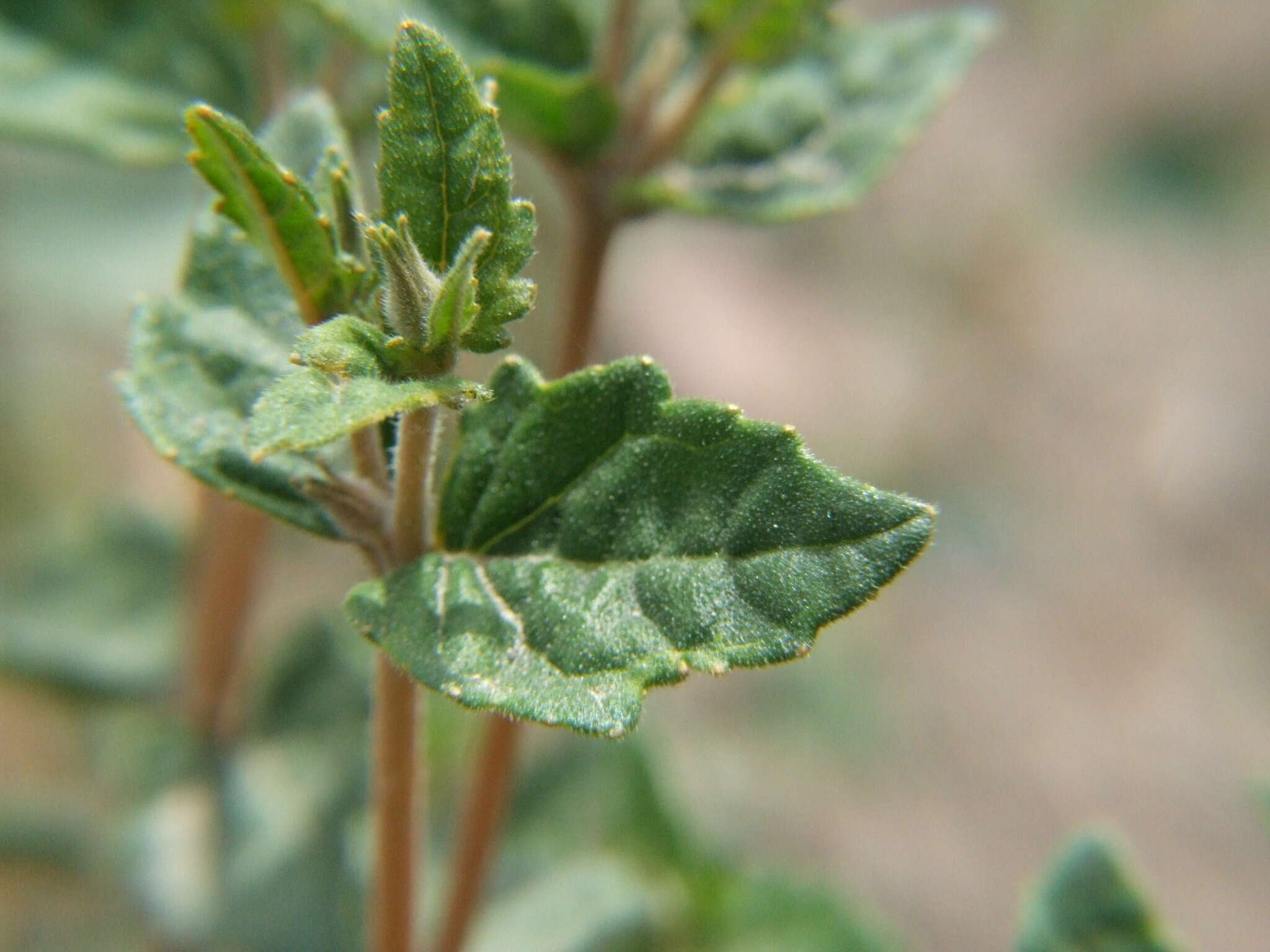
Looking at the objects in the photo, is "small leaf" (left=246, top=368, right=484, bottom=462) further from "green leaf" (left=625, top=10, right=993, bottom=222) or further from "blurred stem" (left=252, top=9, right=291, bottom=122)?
"blurred stem" (left=252, top=9, right=291, bottom=122)

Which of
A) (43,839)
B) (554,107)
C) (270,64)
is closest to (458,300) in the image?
(554,107)

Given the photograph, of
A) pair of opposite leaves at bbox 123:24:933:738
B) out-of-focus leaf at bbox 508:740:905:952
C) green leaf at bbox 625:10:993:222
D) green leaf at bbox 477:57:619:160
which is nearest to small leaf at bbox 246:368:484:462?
pair of opposite leaves at bbox 123:24:933:738

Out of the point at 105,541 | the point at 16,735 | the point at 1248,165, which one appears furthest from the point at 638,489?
the point at 1248,165

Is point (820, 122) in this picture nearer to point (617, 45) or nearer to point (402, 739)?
point (617, 45)

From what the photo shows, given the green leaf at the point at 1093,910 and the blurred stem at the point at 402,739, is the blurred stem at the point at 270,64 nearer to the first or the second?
the blurred stem at the point at 402,739

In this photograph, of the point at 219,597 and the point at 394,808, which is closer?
the point at 394,808

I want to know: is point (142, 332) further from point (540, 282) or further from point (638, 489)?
point (540, 282)

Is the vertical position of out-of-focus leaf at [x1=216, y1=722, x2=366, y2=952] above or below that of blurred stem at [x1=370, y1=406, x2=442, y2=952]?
below
